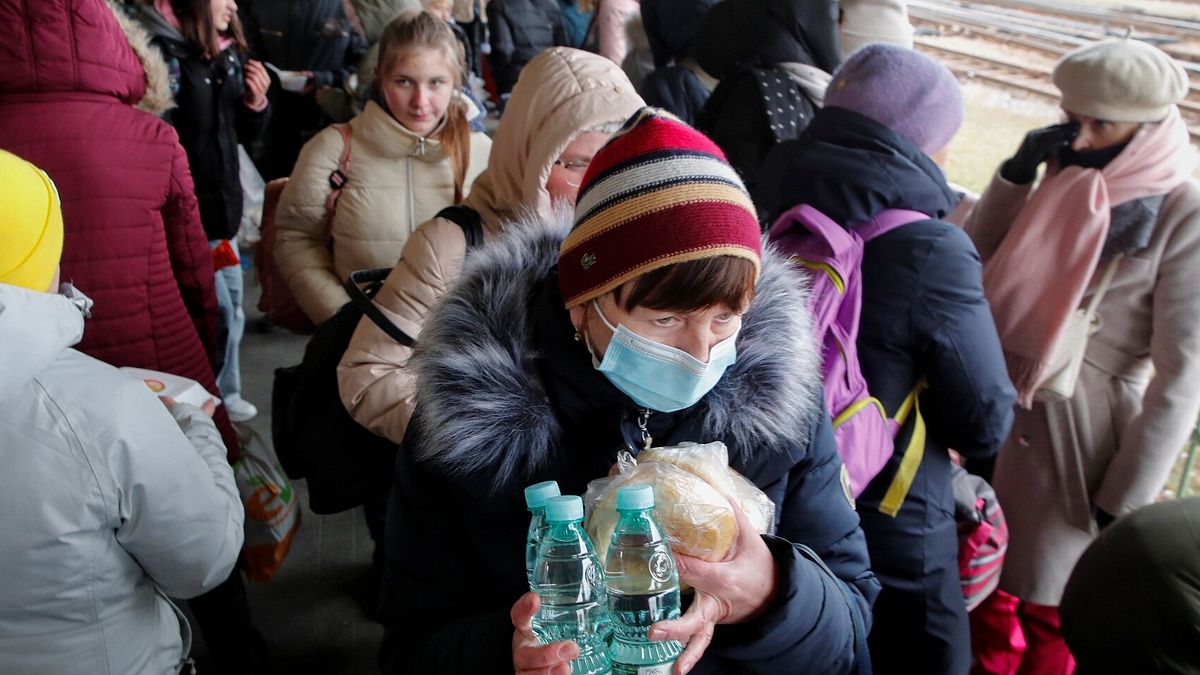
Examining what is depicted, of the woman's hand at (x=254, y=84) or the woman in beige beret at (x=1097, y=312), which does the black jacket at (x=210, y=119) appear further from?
the woman in beige beret at (x=1097, y=312)

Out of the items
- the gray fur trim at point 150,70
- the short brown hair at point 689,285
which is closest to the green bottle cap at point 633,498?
the short brown hair at point 689,285

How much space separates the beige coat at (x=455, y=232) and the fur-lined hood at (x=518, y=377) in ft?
2.21

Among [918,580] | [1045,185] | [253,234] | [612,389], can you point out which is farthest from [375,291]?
[253,234]

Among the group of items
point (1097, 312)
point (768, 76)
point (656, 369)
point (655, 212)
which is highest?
point (655, 212)

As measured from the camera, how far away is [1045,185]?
2873 millimetres

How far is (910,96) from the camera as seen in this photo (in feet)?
7.37

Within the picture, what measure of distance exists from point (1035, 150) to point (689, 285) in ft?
6.98

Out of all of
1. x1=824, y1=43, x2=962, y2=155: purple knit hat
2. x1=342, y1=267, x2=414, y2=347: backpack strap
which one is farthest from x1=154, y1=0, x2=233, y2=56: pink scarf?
x1=824, y1=43, x2=962, y2=155: purple knit hat

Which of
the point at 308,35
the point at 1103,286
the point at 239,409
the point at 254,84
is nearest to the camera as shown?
the point at 1103,286

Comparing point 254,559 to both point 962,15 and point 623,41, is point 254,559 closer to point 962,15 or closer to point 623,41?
point 623,41

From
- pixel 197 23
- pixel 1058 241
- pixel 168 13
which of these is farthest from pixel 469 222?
pixel 168 13

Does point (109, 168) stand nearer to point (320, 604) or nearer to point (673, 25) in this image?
point (320, 604)

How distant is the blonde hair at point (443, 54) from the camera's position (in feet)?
10.6

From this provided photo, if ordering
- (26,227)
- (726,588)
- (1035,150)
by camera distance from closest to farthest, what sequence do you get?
(726,588) < (26,227) < (1035,150)
